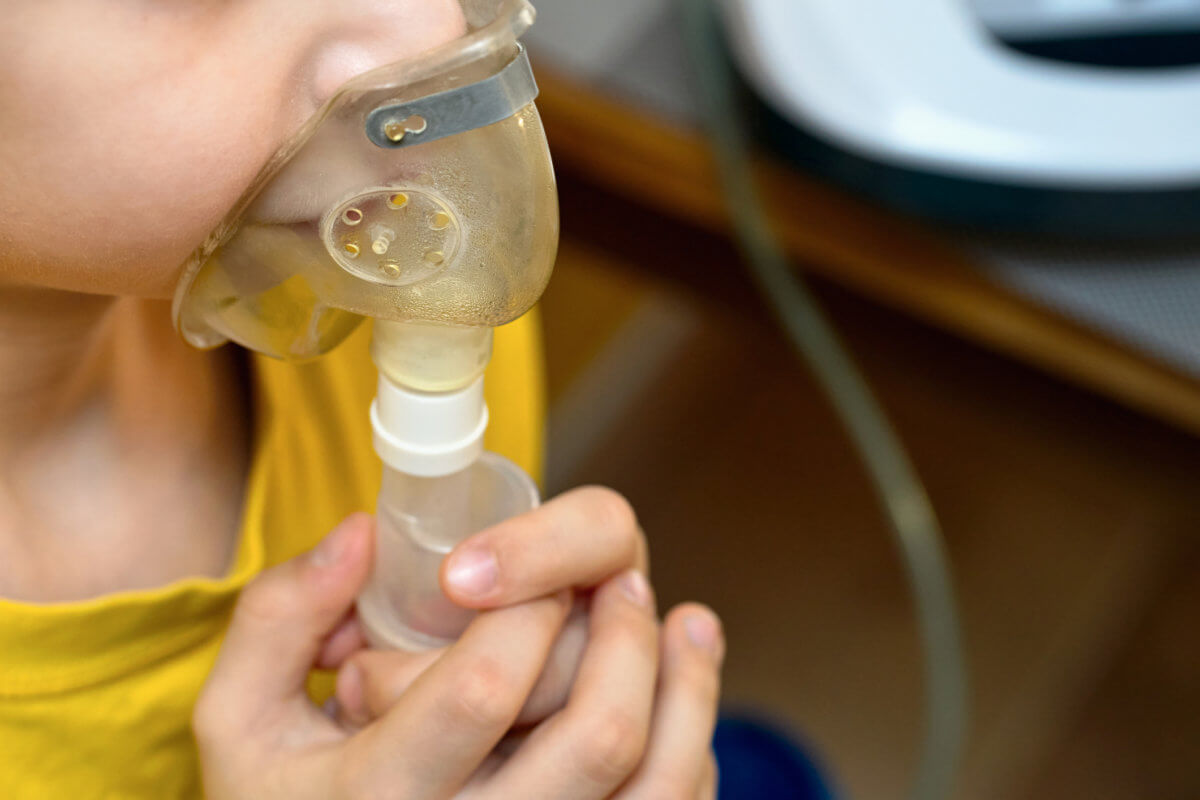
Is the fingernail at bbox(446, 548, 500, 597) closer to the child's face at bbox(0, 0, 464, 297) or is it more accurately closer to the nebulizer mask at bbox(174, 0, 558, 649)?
the nebulizer mask at bbox(174, 0, 558, 649)

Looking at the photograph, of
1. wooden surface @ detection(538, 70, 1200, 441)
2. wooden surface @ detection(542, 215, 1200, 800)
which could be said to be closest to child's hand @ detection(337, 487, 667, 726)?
wooden surface @ detection(538, 70, 1200, 441)

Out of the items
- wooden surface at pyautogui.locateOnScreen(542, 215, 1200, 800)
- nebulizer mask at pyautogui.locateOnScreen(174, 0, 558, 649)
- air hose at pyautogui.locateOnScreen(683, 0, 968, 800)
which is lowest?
wooden surface at pyautogui.locateOnScreen(542, 215, 1200, 800)

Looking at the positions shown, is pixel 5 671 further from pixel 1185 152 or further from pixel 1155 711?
pixel 1155 711

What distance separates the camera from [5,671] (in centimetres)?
45

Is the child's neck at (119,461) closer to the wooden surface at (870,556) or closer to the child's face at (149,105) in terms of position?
the child's face at (149,105)

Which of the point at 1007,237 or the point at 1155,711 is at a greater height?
the point at 1007,237

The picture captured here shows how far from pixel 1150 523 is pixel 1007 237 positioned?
0.84 m

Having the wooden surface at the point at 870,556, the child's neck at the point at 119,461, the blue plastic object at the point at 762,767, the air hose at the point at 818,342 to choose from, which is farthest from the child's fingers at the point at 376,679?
the wooden surface at the point at 870,556

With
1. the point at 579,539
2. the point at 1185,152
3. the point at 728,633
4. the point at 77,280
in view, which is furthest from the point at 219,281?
the point at 728,633

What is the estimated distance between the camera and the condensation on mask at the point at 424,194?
36cm

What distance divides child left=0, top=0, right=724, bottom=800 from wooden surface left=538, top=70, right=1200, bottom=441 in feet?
0.50

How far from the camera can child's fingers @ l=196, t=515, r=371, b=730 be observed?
1.48 feet

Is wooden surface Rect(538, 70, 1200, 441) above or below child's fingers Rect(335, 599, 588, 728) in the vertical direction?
above

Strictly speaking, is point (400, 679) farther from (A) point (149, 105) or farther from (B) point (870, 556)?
(B) point (870, 556)
